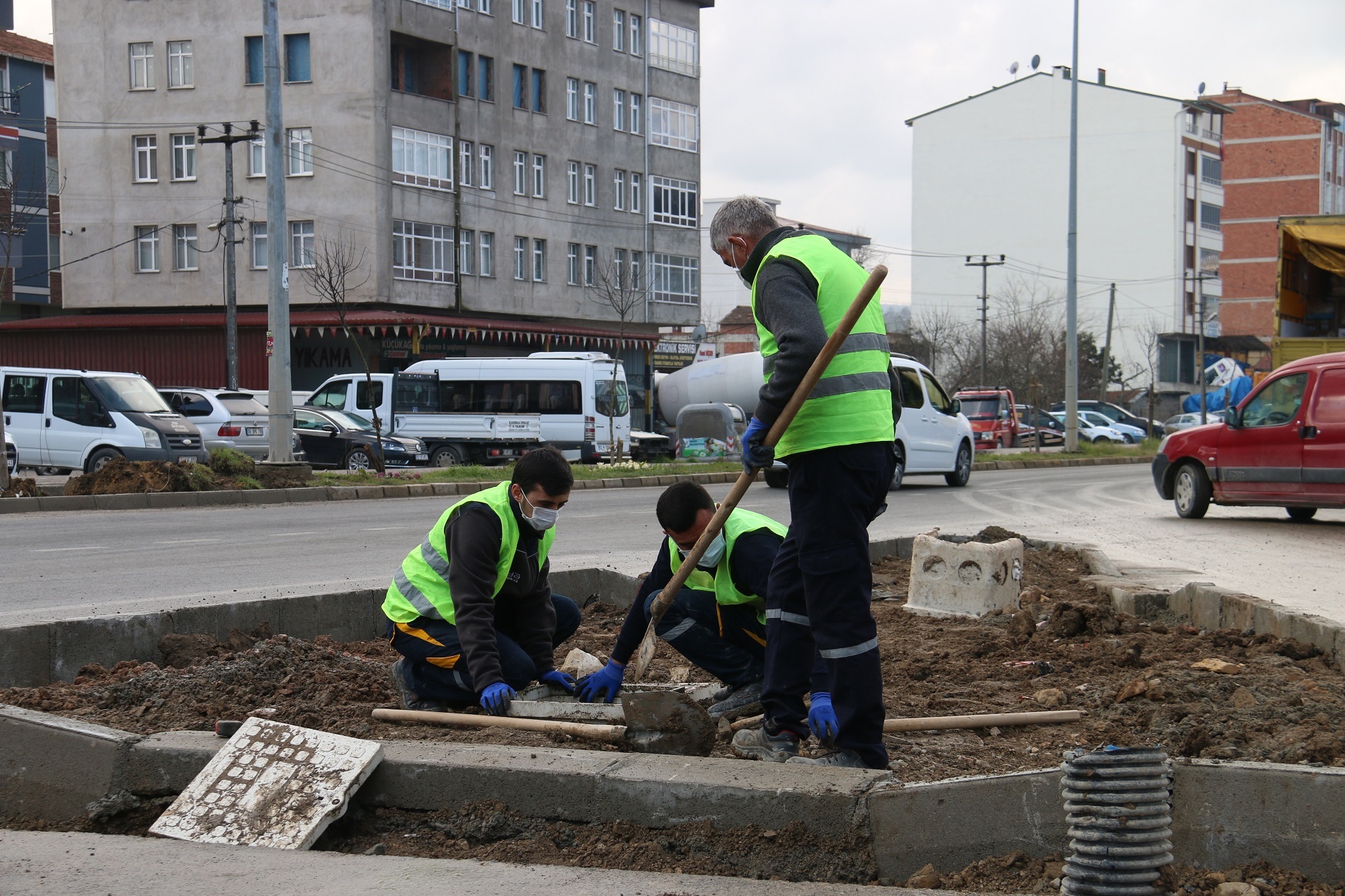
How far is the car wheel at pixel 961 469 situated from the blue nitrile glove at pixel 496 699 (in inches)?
735

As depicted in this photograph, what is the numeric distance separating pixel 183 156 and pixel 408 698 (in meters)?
41.2

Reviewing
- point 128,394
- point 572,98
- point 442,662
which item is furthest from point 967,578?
point 572,98

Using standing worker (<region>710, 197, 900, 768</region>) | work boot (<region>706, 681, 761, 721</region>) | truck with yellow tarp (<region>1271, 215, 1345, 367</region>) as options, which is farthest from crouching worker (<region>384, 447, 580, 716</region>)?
truck with yellow tarp (<region>1271, 215, 1345, 367</region>)

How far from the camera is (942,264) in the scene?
7894 centimetres

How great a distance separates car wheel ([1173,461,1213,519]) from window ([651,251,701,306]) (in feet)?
123

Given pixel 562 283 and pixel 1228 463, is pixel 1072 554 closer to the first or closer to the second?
pixel 1228 463

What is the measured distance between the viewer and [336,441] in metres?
25.2

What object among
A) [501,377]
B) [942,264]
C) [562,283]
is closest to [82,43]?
[562,283]

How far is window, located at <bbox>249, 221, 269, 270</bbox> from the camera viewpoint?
41.6 metres

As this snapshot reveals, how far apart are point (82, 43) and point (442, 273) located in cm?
1401

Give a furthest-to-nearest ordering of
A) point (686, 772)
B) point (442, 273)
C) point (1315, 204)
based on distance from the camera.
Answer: point (1315, 204), point (442, 273), point (686, 772)

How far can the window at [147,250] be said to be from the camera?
42.6 metres

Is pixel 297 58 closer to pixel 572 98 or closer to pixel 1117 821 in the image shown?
pixel 572 98

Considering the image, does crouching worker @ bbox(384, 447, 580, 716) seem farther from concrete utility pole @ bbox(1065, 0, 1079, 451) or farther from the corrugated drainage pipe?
concrete utility pole @ bbox(1065, 0, 1079, 451)
